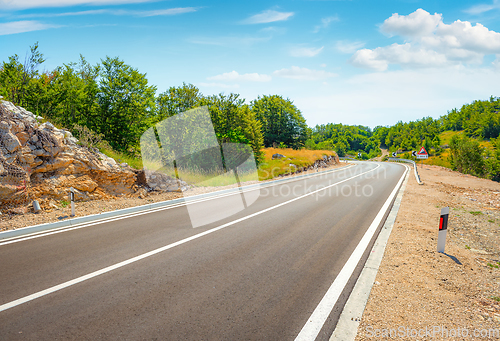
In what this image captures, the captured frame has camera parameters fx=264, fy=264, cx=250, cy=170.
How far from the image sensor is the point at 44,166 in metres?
9.37

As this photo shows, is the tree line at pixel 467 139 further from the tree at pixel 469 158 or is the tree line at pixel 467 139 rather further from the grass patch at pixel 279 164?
the grass patch at pixel 279 164

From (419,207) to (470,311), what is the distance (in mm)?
8339

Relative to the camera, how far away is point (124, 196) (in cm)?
1130

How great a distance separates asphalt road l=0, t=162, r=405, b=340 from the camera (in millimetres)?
3248

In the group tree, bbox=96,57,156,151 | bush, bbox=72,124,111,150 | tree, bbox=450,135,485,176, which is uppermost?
tree, bbox=96,57,156,151

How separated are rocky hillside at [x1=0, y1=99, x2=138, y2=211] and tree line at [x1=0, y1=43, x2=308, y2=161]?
179 cm

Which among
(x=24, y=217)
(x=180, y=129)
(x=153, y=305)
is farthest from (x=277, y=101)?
(x=153, y=305)

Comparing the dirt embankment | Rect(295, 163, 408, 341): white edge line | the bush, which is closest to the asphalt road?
Rect(295, 163, 408, 341): white edge line

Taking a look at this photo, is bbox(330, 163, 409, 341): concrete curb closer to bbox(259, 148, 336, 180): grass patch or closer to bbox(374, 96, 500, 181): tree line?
bbox(259, 148, 336, 180): grass patch

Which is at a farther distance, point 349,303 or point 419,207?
point 419,207

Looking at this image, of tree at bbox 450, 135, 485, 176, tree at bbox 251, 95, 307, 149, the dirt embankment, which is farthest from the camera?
tree at bbox 251, 95, 307, 149

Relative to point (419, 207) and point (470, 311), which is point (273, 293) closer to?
point (470, 311)

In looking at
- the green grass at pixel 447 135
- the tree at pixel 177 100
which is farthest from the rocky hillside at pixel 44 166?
the green grass at pixel 447 135

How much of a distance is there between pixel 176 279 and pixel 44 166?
8.03 meters
